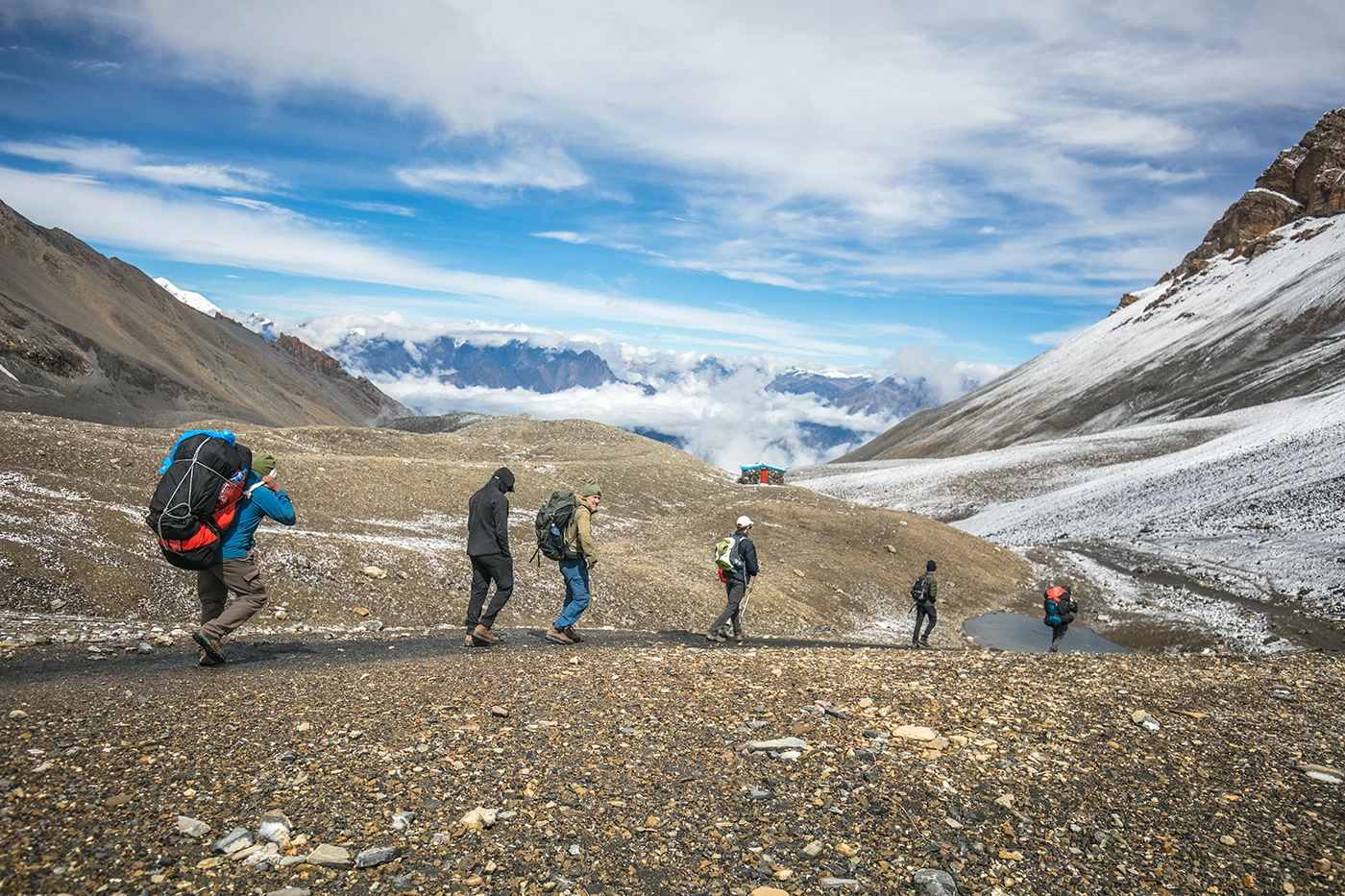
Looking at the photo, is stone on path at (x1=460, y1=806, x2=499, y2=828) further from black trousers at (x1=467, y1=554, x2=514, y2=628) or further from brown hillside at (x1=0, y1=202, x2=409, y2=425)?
brown hillside at (x1=0, y1=202, x2=409, y2=425)

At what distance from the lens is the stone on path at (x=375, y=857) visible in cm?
567

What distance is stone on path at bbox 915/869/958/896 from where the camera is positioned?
19.4 ft

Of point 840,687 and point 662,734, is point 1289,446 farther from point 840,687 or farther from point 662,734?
point 662,734

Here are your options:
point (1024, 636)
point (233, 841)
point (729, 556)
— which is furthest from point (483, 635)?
point (1024, 636)

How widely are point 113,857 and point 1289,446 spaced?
78.6 metres

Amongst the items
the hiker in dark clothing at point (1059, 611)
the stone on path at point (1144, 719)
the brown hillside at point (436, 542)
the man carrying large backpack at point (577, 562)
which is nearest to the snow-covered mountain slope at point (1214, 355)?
the brown hillside at point (436, 542)

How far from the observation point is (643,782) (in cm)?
749

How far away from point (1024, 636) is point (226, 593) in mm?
32740

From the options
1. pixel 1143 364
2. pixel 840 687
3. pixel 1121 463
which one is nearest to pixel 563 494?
pixel 840 687

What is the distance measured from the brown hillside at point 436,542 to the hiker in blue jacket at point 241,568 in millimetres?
6820

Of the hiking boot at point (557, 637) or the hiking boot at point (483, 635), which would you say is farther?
the hiking boot at point (557, 637)

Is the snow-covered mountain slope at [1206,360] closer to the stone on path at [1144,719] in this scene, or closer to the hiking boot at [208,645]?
the stone on path at [1144,719]

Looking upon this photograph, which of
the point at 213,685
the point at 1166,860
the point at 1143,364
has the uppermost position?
the point at 1143,364

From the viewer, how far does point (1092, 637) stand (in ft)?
111
